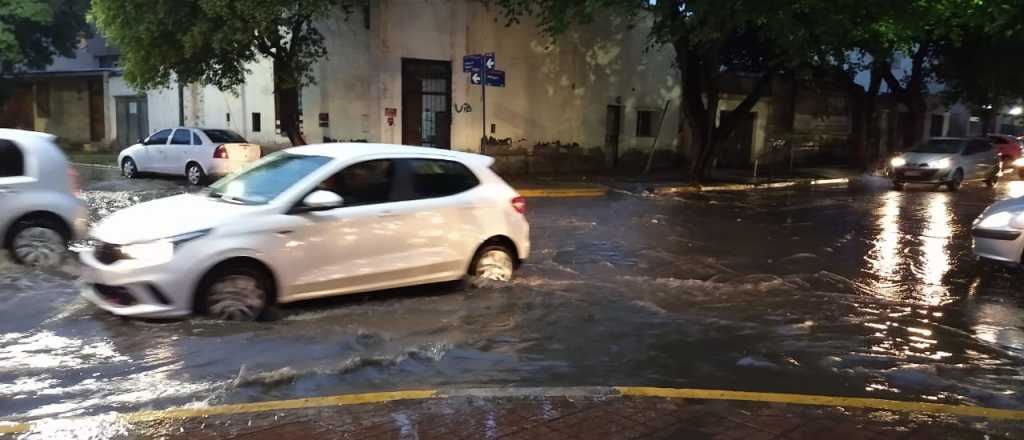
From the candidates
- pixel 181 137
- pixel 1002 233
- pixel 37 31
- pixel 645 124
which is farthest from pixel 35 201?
pixel 37 31

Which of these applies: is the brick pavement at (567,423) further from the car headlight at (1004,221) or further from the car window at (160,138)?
the car window at (160,138)

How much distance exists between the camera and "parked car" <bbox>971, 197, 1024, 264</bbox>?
8844 millimetres

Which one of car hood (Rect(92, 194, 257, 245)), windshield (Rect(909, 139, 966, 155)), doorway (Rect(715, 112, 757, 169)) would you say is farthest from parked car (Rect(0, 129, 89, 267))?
doorway (Rect(715, 112, 757, 169))

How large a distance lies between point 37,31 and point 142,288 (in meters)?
27.0

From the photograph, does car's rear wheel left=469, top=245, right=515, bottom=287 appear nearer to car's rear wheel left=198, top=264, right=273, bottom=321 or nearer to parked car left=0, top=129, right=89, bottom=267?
car's rear wheel left=198, top=264, right=273, bottom=321

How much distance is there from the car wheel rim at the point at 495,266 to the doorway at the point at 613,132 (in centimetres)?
1841

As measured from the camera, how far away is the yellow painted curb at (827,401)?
15.6 ft

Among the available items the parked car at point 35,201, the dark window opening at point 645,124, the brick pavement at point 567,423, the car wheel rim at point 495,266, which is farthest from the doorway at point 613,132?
the brick pavement at point 567,423

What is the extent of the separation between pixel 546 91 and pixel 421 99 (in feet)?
14.5

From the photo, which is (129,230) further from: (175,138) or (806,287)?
(175,138)

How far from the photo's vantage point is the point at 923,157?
861 inches

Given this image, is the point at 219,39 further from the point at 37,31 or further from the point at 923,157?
the point at 923,157

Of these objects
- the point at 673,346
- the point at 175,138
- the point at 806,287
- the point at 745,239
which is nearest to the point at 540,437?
the point at 673,346

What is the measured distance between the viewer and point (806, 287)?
8.73 meters
